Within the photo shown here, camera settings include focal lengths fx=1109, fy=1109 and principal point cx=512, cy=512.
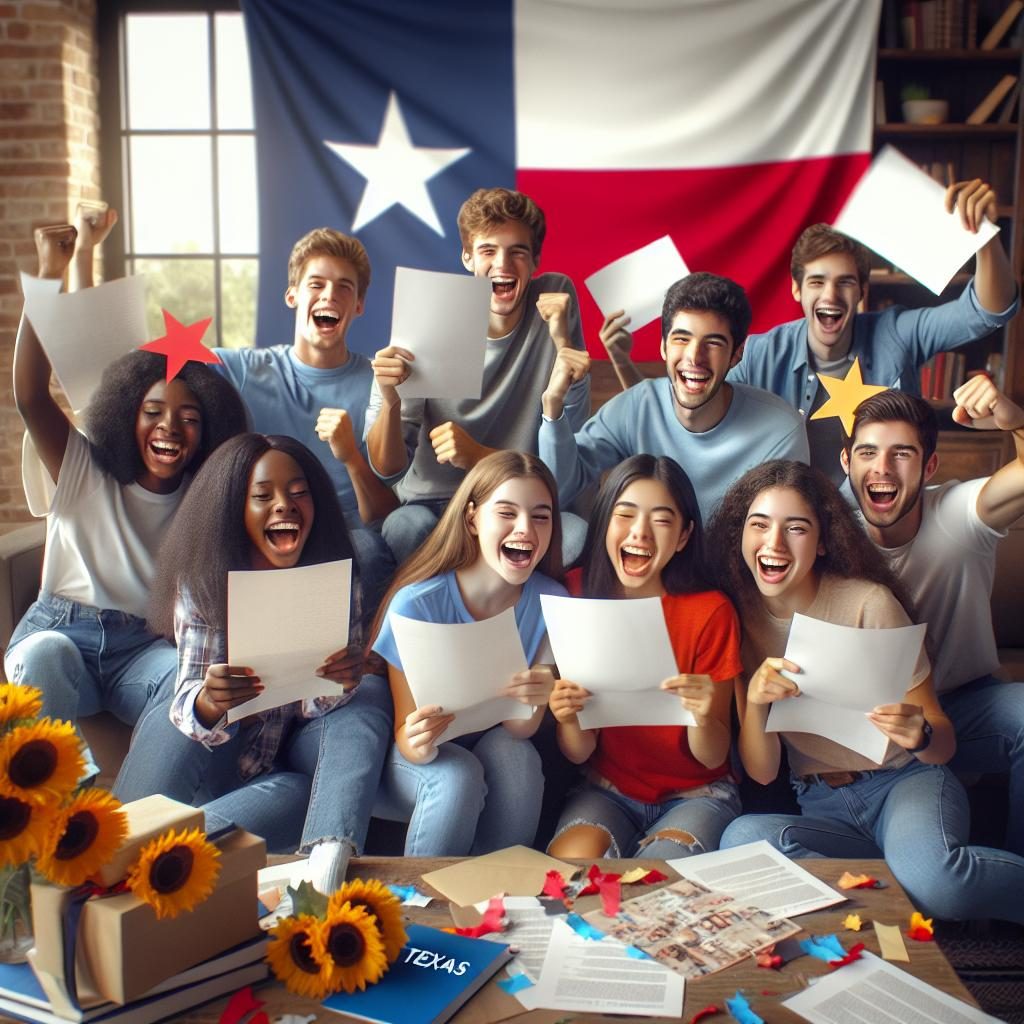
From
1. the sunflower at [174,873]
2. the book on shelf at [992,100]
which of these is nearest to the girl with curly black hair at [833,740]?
the sunflower at [174,873]

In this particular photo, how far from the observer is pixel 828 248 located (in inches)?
106

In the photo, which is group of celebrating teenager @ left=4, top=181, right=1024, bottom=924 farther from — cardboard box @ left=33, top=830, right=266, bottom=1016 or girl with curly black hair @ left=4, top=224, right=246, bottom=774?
cardboard box @ left=33, top=830, right=266, bottom=1016

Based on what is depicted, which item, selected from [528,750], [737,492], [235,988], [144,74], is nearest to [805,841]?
[528,750]

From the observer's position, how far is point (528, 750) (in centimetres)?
203

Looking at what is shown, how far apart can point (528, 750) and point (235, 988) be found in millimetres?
853

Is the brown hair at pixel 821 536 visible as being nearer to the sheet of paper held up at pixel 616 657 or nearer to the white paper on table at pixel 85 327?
the sheet of paper held up at pixel 616 657

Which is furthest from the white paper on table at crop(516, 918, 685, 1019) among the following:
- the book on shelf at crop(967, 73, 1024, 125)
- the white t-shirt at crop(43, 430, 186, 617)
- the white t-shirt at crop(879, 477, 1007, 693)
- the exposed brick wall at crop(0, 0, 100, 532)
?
the book on shelf at crop(967, 73, 1024, 125)

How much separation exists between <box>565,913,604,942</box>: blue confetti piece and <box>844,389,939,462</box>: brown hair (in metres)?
1.23

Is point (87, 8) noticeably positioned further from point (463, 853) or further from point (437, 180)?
point (463, 853)

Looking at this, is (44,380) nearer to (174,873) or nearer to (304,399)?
(304,399)

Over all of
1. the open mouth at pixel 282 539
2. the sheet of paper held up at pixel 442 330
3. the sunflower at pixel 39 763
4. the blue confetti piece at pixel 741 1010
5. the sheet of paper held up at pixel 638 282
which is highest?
the sheet of paper held up at pixel 638 282

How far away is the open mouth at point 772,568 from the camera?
202 cm

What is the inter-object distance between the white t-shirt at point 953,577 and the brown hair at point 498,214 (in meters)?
1.10

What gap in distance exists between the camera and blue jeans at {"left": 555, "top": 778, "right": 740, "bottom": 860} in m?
1.88
